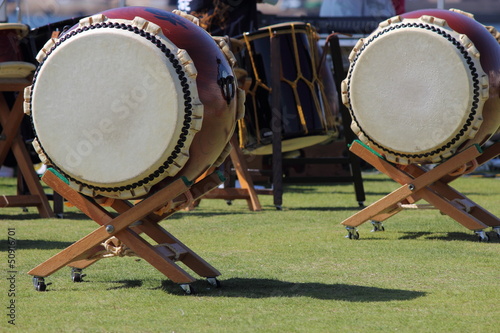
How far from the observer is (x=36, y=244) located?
441 cm

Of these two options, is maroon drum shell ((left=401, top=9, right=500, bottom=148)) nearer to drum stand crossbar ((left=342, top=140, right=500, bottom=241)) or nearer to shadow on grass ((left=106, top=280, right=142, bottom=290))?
drum stand crossbar ((left=342, top=140, right=500, bottom=241))

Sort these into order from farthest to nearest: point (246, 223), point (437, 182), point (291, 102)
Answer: point (291, 102)
point (246, 223)
point (437, 182)

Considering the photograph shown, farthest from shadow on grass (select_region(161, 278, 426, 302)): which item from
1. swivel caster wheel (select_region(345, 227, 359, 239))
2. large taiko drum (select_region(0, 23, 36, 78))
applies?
large taiko drum (select_region(0, 23, 36, 78))

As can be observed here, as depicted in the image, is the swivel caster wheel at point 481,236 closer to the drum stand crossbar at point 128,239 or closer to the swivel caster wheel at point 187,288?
the drum stand crossbar at point 128,239

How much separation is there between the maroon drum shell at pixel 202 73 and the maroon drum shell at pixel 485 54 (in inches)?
73.0

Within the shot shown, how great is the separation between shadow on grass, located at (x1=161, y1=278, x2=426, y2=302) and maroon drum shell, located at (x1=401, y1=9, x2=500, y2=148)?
1.66 m

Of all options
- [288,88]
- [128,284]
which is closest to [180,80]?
[128,284]

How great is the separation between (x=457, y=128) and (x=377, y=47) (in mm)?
666

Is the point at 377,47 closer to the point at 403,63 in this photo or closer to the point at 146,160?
the point at 403,63

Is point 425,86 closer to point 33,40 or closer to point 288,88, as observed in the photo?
point 288,88

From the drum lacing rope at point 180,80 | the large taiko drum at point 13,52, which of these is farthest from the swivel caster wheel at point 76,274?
the large taiko drum at point 13,52

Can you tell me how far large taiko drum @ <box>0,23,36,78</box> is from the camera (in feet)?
16.8

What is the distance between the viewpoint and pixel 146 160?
3.01m

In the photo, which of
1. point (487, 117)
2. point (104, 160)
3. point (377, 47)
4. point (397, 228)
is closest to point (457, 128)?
point (487, 117)
